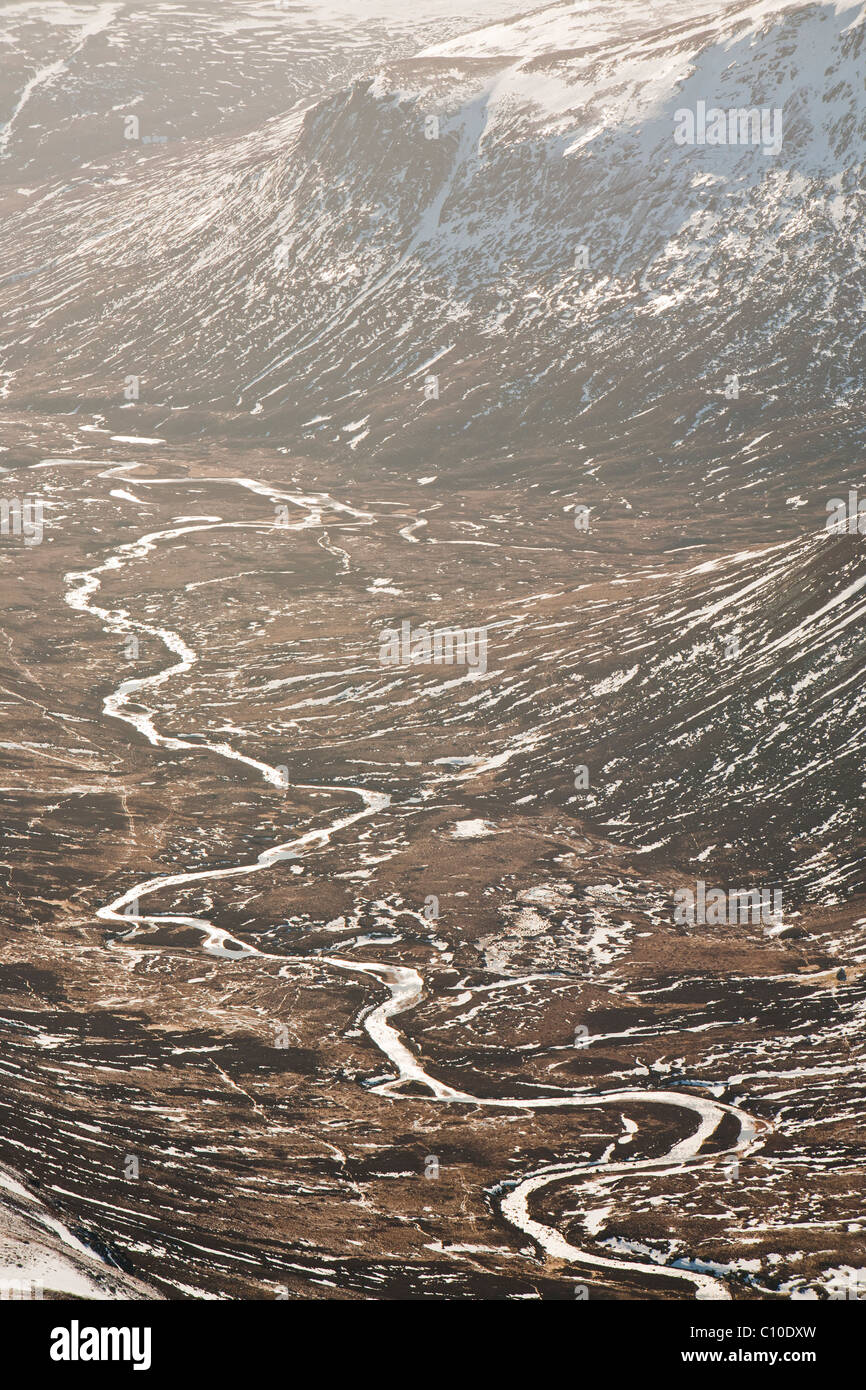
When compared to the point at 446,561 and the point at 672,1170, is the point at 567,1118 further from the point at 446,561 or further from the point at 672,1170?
the point at 446,561

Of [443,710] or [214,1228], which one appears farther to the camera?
[443,710]

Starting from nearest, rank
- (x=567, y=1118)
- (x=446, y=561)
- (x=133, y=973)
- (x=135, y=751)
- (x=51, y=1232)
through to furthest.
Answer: (x=51, y=1232) → (x=567, y=1118) → (x=133, y=973) → (x=135, y=751) → (x=446, y=561)

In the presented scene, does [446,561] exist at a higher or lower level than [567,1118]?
higher

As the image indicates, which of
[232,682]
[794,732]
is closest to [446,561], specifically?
[232,682]

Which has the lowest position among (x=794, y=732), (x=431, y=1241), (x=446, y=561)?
(x=431, y=1241)

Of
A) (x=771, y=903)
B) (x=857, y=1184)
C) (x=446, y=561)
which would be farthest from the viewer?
(x=446, y=561)

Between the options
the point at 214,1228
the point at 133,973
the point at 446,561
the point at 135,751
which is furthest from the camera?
the point at 446,561

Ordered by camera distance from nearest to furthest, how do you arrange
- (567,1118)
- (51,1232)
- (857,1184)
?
(51,1232), (857,1184), (567,1118)

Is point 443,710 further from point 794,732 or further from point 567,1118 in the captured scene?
point 567,1118

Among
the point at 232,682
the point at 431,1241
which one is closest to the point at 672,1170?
the point at 431,1241
